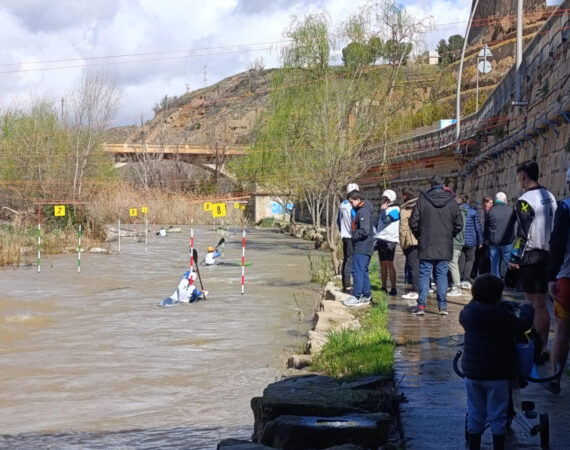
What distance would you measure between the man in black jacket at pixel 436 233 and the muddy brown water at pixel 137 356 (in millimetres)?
2182

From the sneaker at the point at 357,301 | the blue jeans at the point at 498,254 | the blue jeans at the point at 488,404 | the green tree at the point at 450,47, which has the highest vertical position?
the green tree at the point at 450,47

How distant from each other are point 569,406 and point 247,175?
53.0m

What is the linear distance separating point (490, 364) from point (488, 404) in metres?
0.23

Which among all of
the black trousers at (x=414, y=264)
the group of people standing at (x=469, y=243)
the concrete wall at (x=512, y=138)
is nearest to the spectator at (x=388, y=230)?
the group of people standing at (x=469, y=243)

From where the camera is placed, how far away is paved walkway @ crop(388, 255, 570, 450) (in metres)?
5.20

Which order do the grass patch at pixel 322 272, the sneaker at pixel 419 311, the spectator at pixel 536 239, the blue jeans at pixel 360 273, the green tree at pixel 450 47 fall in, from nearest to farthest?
the spectator at pixel 536 239 < the sneaker at pixel 419 311 < the blue jeans at pixel 360 273 < the grass patch at pixel 322 272 < the green tree at pixel 450 47

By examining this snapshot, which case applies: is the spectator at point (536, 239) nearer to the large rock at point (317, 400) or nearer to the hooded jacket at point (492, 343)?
the large rock at point (317, 400)

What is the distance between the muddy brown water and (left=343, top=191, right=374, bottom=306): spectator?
1.07 metres

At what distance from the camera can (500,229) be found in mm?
11734

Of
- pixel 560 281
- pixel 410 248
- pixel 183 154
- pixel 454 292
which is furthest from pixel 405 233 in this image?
pixel 183 154

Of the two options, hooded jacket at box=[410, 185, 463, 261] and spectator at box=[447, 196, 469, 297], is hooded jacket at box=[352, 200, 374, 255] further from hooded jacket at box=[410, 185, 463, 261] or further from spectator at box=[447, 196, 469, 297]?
spectator at box=[447, 196, 469, 297]

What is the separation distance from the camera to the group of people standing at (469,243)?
6.20 metres

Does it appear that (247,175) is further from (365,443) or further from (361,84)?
(365,443)

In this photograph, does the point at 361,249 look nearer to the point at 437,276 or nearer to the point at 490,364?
the point at 437,276
